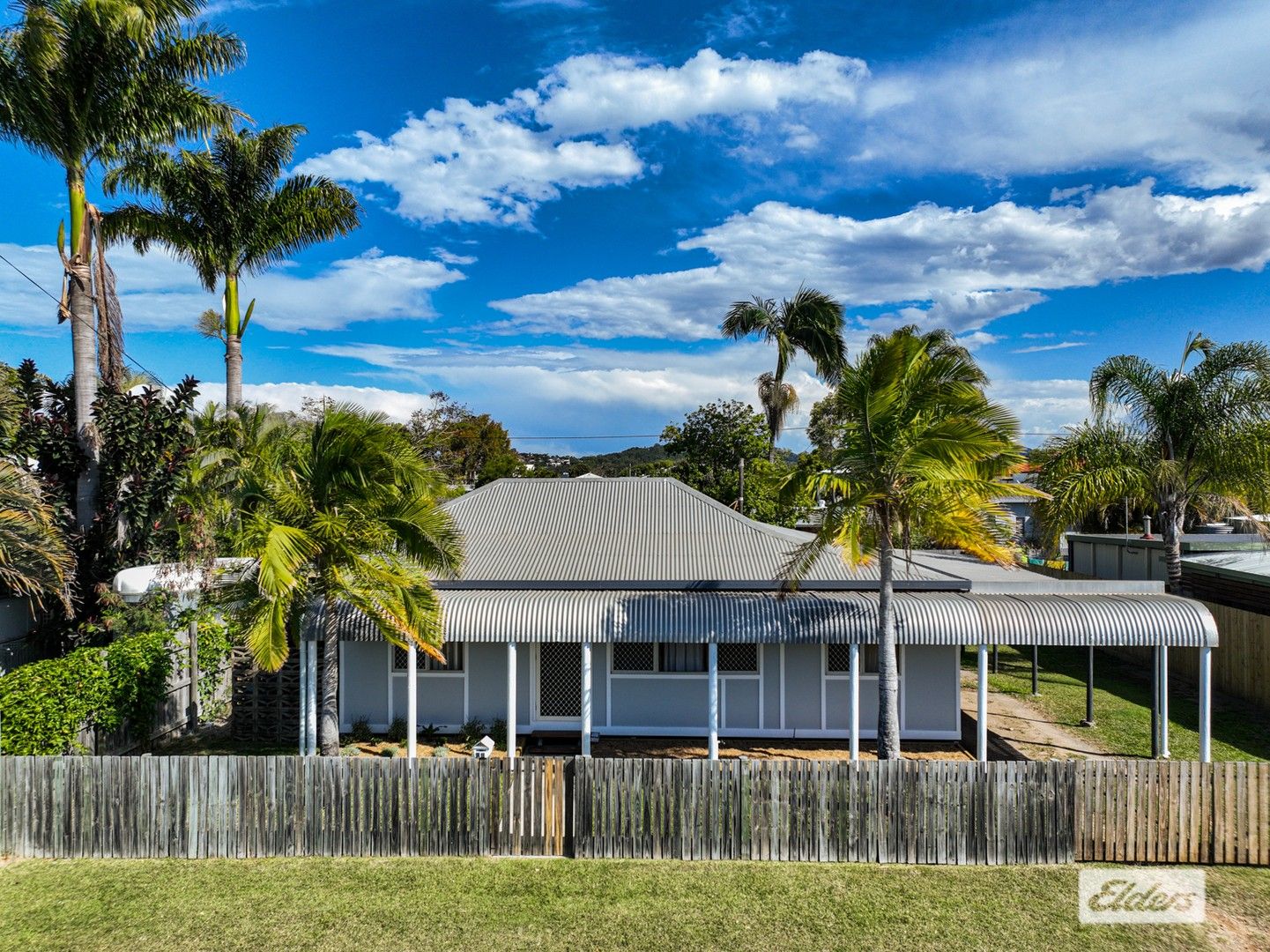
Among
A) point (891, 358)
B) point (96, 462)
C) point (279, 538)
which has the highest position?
point (891, 358)

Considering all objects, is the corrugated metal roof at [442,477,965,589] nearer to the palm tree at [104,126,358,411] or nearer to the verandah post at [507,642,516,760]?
the verandah post at [507,642,516,760]

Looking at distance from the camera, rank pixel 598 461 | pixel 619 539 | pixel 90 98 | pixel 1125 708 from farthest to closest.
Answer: pixel 598 461 < pixel 1125 708 < pixel 619 539 < pixel 90 98

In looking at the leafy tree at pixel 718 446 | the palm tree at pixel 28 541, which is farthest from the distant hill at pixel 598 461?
the palm tree at pixel 28 541

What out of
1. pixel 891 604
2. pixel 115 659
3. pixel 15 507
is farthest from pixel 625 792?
pixel 15 507

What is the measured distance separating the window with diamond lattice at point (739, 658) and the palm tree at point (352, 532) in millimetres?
5714

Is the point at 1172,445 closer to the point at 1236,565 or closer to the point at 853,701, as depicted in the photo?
the point at 1236,565

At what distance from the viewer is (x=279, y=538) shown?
30.7 feet

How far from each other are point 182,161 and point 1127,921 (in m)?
23.1

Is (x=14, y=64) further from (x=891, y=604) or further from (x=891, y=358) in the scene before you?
(x=891, y=604)

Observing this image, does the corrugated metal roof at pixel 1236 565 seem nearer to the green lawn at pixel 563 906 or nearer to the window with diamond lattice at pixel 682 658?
the green lawn at pixel 563 906

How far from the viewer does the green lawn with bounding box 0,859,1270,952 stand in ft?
23.8

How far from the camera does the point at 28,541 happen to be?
1166cm

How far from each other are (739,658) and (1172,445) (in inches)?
462

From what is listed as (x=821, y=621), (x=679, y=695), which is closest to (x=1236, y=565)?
(x=821, y=621)
